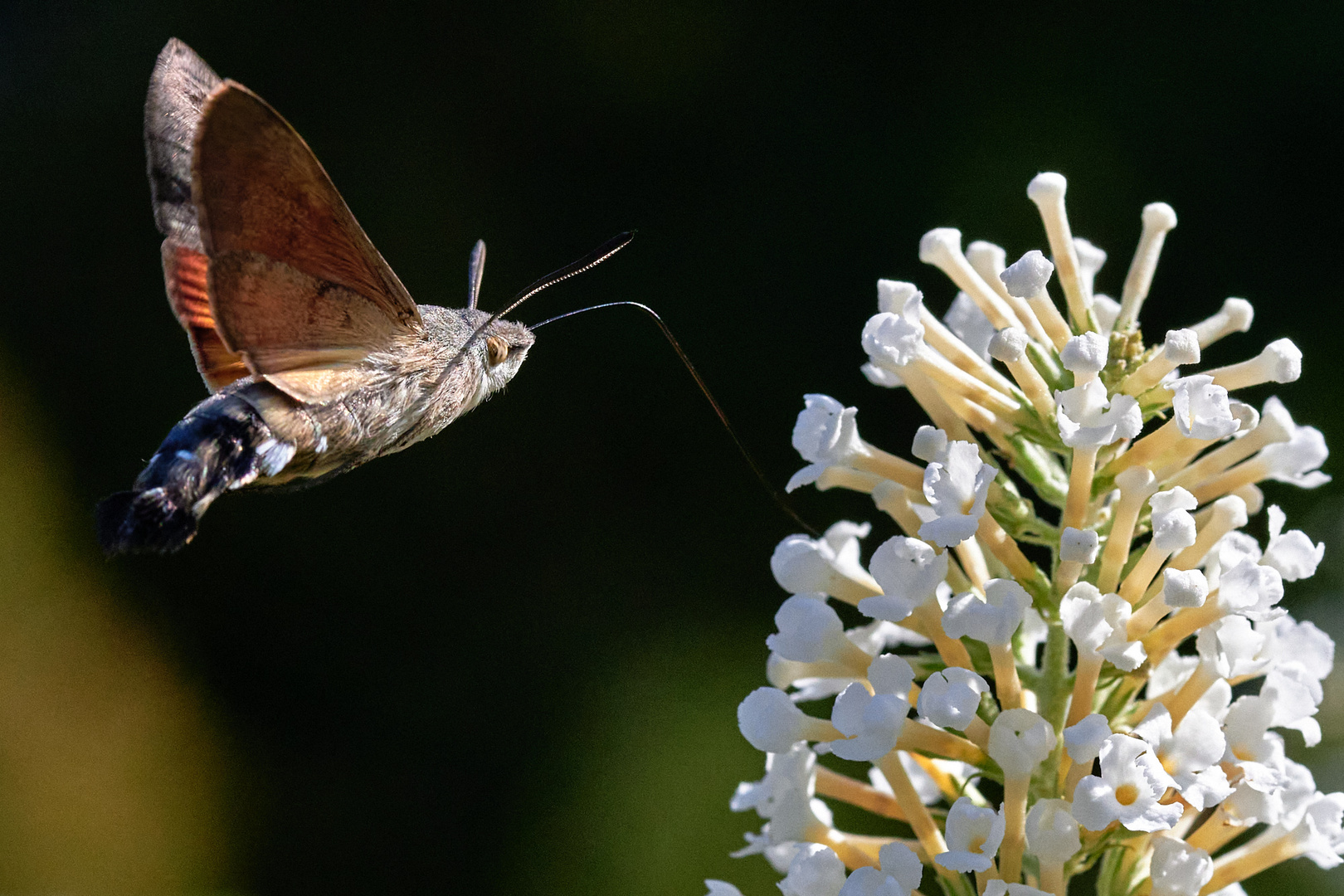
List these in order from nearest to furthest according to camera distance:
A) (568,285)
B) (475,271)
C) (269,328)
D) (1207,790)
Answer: (1207,790) < (269,328) < (475,271) < (568,285)

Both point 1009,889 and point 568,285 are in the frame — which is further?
point 568,285

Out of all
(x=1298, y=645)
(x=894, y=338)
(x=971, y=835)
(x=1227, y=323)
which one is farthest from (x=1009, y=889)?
(x=1227, y=323)

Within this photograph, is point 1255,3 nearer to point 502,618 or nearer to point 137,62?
point 502,618

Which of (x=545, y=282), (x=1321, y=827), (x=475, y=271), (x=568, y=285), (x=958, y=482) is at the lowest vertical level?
(x=1321, y=827)

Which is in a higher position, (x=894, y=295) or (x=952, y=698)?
(x=894, y=295)

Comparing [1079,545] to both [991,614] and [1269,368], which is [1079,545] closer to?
[991,614]

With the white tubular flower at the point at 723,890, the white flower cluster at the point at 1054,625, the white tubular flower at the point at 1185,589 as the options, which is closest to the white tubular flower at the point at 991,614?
the white flower cluster at the point at 1054,625

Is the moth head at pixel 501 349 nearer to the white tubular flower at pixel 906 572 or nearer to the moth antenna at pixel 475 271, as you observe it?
the moth antenna at pixel 475 271

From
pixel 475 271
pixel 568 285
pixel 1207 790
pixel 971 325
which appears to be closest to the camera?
pixel 1207 790
